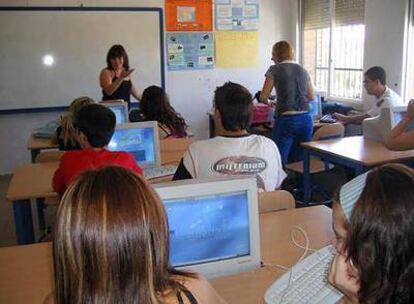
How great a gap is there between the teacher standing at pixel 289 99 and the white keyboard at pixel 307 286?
3.08 metres

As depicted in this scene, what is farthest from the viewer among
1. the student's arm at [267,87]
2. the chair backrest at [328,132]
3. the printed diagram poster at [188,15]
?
the printed diagram poster at [188,15]

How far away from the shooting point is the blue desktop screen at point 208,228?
4.67 ft

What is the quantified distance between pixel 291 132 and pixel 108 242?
3.86m

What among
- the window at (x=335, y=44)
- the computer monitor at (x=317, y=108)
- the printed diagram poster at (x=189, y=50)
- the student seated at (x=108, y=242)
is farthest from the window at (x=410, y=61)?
the student seated at (x=108, y=242)

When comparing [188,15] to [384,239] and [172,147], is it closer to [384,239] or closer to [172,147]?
[172,147]

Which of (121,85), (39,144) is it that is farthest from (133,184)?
(121,85)

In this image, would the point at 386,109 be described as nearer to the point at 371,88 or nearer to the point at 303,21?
the point at 371,88

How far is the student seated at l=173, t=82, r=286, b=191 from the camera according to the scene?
2.23 meters

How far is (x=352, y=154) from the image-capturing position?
3631 millimetres

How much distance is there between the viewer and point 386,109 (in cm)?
357

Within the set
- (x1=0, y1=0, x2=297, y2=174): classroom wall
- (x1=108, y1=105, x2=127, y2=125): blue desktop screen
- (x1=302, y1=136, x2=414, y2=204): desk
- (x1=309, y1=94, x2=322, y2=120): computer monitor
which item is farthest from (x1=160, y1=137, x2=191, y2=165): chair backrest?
(x1=0, y1=0, x2=297, y2=174): classroom wall

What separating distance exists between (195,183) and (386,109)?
260 centimetres

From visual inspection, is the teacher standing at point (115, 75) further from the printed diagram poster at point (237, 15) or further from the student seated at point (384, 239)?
the student seated at point (384, 239)

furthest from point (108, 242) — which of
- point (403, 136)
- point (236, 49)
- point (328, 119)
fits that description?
point (236, 49)
